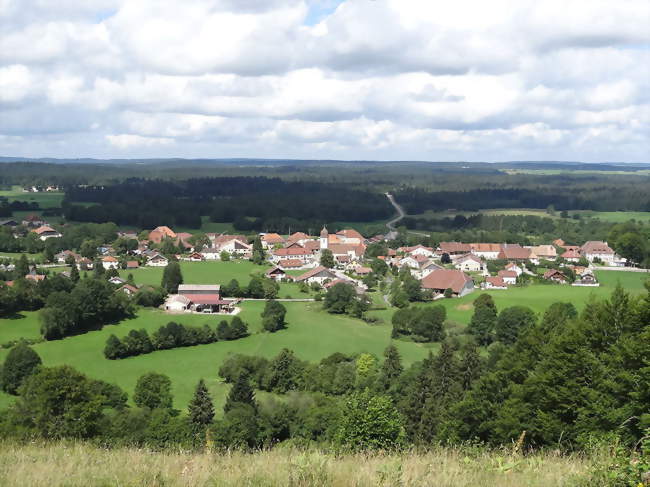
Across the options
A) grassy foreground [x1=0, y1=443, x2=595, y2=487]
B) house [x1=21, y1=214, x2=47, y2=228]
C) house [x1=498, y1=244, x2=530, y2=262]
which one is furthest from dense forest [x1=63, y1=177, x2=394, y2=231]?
grassy foreground [x1=0, y1=443, x2=595, y2=487]

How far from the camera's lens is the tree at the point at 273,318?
124 feet

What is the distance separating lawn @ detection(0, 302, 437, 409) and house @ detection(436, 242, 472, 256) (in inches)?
1336

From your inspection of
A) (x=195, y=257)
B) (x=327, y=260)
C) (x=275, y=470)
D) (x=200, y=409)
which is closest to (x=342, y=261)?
(x=327, y=260)

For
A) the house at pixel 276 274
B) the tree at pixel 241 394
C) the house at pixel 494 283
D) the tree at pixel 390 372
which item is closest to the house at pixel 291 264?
the house at pixel 276 274

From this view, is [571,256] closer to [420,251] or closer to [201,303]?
[420,251]

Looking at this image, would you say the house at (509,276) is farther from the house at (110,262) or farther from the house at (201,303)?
the house at (110,262)

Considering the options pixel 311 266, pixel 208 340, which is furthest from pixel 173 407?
pixel 311 266

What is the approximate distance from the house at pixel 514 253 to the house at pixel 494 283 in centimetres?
1333

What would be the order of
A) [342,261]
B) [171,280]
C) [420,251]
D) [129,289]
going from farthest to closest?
1. [420,251]
2. [342,261]
3. [171,280]
4. [129,289]

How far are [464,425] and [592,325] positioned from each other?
4.21 m

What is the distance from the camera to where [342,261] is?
68.2 meters

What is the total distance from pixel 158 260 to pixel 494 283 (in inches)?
1351

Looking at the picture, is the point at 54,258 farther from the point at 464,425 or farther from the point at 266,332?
the point at 464,425

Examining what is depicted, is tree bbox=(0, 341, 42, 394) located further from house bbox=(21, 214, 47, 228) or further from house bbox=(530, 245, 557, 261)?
house bbox=(21, 214, 47, 228)
